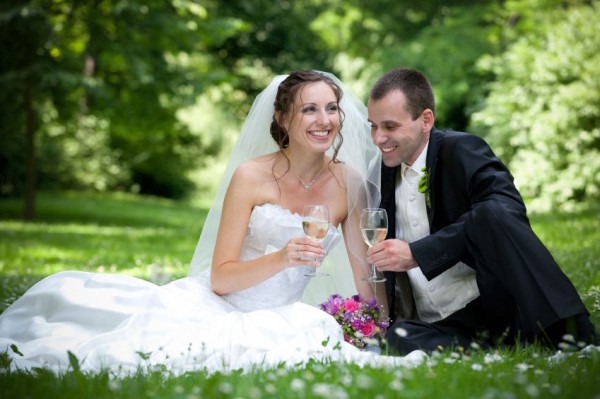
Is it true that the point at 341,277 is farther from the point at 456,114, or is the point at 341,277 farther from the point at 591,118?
the point at 456,114

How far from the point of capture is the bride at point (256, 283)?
14.3ft

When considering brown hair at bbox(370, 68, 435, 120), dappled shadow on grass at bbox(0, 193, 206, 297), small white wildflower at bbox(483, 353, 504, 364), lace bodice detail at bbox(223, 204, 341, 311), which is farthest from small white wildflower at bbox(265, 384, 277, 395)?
dappled shadow on grass at bbox(0, 193, 206, 297)

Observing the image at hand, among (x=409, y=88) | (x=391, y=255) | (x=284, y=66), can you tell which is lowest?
(x=391, y=255)

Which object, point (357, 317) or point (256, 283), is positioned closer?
point (357, 317)

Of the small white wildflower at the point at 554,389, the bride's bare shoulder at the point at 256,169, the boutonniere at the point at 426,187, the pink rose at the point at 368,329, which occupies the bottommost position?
the small white wildflower at the point at 554,389

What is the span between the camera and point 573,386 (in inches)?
131

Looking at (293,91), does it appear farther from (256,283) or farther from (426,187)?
(256,283)

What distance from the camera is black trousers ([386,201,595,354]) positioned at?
4.20 m

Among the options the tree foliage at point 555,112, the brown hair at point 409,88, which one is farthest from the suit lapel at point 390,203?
the tree foliage at point 555,112

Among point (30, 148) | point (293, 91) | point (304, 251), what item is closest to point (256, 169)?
point (293, 91)

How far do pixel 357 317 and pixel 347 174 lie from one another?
1259mm

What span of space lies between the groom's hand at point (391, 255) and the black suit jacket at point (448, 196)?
5 centimetres

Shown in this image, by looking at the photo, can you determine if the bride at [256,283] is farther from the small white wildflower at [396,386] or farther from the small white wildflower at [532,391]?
the small white wildflower at [532,391]

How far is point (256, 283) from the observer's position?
513 cm
